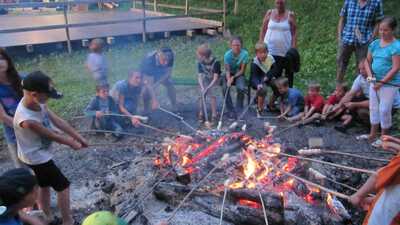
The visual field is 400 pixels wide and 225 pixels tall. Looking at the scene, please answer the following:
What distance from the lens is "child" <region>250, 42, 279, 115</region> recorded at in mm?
8039

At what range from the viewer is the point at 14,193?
10.1ft

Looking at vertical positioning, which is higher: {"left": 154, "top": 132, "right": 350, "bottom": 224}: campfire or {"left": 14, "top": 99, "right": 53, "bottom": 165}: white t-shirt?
{"left": 14, "top": 99, "right": 53, "bottom": 165}: white t-shirt

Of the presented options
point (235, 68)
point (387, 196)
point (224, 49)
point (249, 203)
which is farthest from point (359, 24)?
point (224, 49)

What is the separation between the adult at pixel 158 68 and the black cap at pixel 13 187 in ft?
16.7

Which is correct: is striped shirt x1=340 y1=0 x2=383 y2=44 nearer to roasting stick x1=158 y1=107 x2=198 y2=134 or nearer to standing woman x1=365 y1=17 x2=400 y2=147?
Result: standing woman x1=365 y1=17 x2=400 y2=147

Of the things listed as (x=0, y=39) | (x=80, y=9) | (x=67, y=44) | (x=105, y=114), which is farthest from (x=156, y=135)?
(x=80, y=9)

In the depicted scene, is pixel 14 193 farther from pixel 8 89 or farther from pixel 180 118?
pixel 180 118

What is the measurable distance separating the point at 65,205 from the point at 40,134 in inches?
37.3

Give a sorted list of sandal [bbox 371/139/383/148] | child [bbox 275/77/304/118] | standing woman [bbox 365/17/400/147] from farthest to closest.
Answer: child [bbox 275/77/304/118] → sandal [bbox 371/139/383/148] → standing woman [bbox 365/17/400/147]

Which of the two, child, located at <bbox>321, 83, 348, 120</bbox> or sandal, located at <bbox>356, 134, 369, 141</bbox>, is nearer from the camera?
sandal, located at <bbox>356, 134, 369, 141</bbox>

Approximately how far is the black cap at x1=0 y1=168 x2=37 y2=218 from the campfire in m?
2.15

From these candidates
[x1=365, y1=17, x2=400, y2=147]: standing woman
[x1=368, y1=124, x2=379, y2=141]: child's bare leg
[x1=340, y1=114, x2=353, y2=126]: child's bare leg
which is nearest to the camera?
[x1=365, y1=17, x2=400, y2=147]: standing woman

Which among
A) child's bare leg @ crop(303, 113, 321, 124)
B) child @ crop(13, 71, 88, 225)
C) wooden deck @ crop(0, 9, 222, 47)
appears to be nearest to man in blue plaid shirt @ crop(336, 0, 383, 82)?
child's bare leg @ crop(303, 113, 321, 124)

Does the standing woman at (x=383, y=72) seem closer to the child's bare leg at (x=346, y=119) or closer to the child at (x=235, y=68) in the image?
the child's bare leg at (x=346, y=119)
